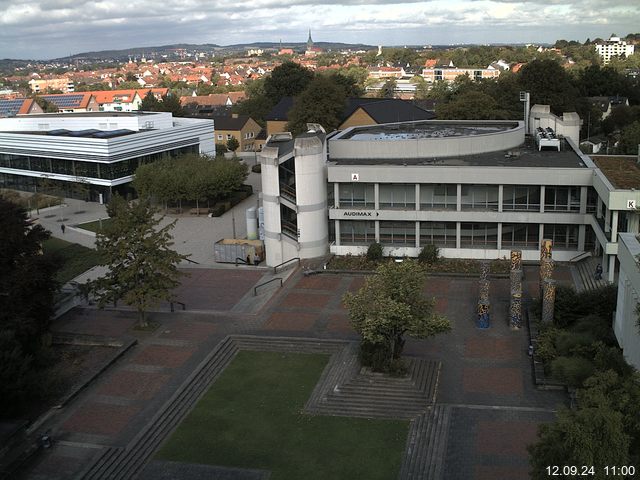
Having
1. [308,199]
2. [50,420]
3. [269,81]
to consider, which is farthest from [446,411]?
[269,81]

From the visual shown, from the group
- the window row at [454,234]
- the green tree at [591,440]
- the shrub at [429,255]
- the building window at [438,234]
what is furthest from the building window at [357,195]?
the green tree at [591,440]

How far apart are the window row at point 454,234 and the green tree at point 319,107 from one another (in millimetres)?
33735

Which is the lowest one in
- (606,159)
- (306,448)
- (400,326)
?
(306,448)

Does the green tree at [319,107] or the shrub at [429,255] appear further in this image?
the green tree at [319,107]

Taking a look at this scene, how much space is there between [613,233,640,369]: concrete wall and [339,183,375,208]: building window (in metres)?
17.6

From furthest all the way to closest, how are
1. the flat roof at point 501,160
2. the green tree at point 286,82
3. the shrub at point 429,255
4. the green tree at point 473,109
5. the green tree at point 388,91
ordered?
the green tree at point 388,91 < the green tree at point 286,82 < the green tree at point 473,109 < the flat roof at point 501,160 < the shrub at point 429,255

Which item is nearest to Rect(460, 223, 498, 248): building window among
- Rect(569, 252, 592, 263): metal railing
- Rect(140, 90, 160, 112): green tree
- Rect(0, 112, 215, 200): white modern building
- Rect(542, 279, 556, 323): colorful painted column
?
Rect(569, 252, 592, 263): metal railing

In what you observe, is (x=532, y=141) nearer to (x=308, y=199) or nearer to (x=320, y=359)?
(x=308, y=199)

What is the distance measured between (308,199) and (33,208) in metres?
33.1

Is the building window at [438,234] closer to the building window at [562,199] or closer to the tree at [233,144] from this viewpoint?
the building window at [562,199]

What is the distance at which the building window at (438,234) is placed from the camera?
41156mm

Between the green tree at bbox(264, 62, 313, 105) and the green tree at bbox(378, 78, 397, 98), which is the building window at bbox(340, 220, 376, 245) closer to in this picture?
the green tree at bbox(264, 62, 313, 105)

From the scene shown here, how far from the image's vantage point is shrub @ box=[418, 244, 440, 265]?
3984cm

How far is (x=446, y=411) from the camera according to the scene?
24125mm
